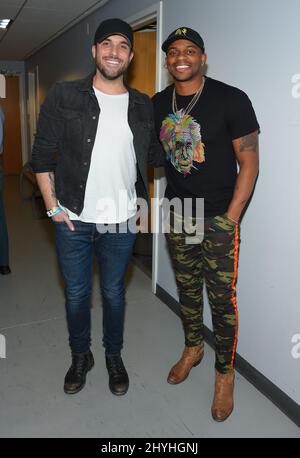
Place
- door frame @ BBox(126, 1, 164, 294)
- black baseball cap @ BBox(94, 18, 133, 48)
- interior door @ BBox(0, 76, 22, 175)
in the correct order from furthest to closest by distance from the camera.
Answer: interior door @ BBox(0, 76, 22, 175), door frame @ BBox(126, 1, 164, 294), black baseball cap @ BBox(94, 18, 133, 48)

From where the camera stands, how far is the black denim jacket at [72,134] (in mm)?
1791

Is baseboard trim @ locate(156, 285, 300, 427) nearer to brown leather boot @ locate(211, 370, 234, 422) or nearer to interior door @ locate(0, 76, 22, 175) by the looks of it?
brown leather boot @ locate(211, 370, 234, 422)

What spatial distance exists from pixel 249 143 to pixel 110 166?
61 centimetres

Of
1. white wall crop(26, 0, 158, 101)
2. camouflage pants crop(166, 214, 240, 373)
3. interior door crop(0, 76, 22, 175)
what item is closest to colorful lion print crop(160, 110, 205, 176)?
camouflage pants crop(166, 214, 240, 373)

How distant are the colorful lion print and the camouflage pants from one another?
0.87 feet

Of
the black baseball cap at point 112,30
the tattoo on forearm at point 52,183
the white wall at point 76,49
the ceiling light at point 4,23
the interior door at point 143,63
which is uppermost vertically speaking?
the ceiling light at point 4,23

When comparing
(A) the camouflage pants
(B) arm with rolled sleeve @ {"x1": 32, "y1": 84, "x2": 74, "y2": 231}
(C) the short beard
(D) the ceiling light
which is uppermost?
(D) the ceiling light

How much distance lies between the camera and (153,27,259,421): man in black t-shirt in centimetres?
176

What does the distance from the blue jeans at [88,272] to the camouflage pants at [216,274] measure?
0.28 metres

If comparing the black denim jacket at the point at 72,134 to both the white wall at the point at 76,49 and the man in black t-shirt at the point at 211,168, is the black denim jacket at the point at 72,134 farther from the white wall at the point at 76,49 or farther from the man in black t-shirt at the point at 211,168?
→ the white wall at the point at 76,49

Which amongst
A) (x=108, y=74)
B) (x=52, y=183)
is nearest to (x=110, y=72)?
(x=108, y=74)

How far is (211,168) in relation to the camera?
184 centimetres

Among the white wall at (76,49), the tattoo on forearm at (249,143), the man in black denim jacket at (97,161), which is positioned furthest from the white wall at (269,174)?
the white wall at (76,49)
